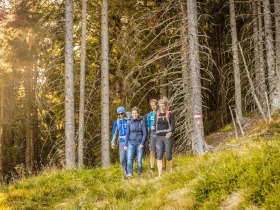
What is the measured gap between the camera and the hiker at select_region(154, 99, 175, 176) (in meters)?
8.75

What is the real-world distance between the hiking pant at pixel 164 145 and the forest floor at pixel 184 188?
682 mm

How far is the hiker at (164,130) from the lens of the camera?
8750 millimetres

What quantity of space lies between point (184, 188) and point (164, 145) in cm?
327

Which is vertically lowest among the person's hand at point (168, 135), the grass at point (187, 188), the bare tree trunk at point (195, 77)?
the grass at point (187, 188)

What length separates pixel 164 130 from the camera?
8.81 m

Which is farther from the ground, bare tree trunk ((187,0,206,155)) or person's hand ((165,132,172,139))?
bare tree trunk ((187,0,206,155))

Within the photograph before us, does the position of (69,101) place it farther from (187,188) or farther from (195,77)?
(187,188)

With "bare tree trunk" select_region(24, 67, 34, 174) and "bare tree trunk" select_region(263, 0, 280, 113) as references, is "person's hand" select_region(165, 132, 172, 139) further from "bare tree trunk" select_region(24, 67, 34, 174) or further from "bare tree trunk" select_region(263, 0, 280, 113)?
"bare tree trunk" select_region(24, 67, 34, 174)

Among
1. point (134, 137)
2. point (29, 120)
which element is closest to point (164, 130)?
point (134, 137)

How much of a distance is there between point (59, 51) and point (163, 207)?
13796 mm

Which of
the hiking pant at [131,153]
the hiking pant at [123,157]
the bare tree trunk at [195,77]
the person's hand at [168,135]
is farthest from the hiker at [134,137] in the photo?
the bare tree trunk at [195,77]

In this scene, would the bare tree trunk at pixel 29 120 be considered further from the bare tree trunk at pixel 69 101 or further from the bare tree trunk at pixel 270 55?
the bare tree trunk at pixel 270 55

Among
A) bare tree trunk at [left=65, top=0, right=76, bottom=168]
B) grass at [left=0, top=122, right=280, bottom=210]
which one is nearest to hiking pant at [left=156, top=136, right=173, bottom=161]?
grass at [left=0, top=122, right=280, bottom=210]

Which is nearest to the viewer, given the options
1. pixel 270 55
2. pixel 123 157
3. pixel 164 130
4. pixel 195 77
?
pixel 164 130
